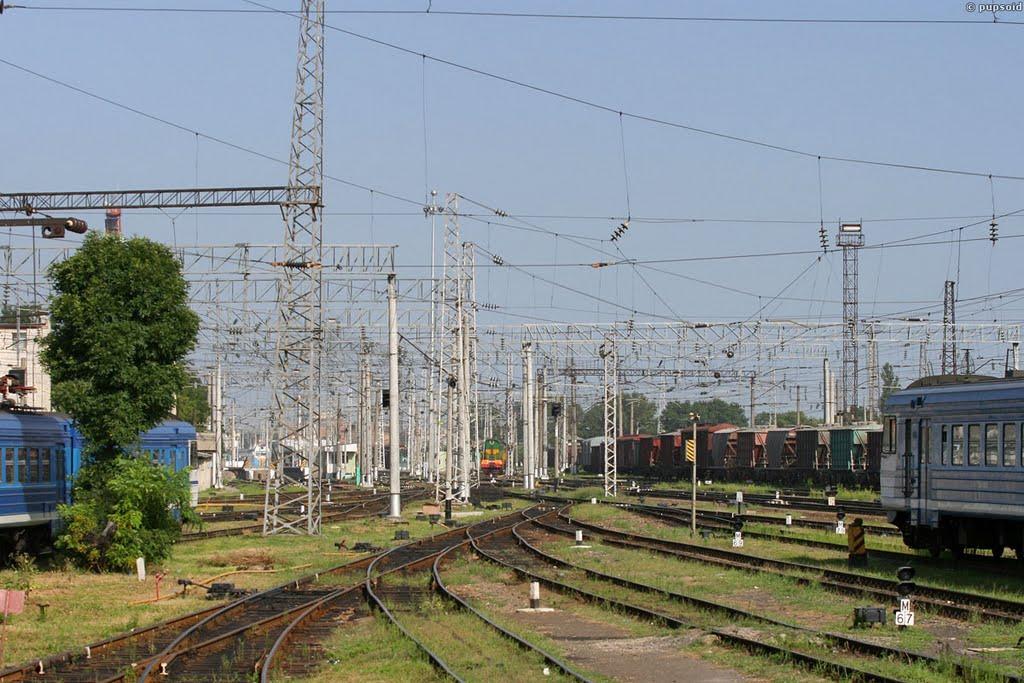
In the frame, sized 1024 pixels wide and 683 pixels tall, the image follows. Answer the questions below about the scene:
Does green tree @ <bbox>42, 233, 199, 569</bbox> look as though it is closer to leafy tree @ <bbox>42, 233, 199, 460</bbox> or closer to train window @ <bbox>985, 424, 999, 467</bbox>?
leafy tree @ <bbox>42, 233, 199, 460</bbox>

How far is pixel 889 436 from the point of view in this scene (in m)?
28.4

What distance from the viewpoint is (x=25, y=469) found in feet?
94.3

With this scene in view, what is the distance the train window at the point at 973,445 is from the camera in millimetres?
24656

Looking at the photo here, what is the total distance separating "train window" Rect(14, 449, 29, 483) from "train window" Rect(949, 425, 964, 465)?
1941 cm

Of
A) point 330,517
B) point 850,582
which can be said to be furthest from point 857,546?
point 330,517

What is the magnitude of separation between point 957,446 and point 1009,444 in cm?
197

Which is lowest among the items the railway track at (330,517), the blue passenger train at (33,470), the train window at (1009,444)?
the railway track at (330,517)

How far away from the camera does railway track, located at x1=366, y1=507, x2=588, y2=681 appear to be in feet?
51.6

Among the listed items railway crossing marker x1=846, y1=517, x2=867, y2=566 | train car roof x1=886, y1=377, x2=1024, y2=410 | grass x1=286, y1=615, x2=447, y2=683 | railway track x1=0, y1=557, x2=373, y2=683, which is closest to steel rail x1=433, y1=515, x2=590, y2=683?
grass x1=286, y1=615, x2=447, y2=683

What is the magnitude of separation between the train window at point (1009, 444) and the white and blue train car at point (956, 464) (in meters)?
0.02

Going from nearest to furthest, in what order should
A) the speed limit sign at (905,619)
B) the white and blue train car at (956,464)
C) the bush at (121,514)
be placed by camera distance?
1. the speed limit sign at (905,619)
2. the white and blue train car at (956,464)
3. the bush at (121,514)

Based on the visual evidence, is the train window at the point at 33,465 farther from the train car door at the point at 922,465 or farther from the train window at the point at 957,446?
the train window at the point at 957,446

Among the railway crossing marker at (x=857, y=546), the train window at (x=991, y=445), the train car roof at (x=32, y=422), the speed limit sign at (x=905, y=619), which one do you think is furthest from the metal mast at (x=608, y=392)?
the speed limit sign at (x=905, y=619)

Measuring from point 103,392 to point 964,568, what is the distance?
1914cm
